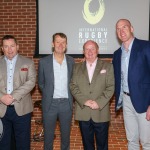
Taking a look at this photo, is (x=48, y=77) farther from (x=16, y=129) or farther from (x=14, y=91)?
(x=16, y=129)

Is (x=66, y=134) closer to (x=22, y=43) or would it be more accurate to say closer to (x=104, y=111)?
(x=104, y=111)

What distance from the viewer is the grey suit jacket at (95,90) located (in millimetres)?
2979

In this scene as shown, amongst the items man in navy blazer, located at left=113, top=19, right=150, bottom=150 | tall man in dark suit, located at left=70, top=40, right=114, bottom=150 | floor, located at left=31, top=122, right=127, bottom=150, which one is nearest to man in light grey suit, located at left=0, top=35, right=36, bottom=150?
tall man in dark suit, located at left=70, top=40, right=114, bottom=150

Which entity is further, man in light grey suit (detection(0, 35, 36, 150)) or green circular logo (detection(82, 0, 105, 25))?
green circular logo (detection(82, 0, 105, 25))

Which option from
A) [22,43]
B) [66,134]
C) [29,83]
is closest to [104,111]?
[66,134]

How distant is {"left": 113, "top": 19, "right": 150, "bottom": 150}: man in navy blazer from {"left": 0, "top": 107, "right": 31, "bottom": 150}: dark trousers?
1249mm

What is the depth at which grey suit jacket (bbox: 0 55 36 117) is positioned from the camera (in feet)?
9.80

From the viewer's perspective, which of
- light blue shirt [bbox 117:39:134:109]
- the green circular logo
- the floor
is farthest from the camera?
the green circular logo

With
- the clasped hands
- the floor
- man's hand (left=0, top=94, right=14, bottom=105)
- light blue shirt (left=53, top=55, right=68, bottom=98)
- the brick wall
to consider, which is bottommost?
the floor

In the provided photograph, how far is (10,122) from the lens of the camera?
311 centimetres

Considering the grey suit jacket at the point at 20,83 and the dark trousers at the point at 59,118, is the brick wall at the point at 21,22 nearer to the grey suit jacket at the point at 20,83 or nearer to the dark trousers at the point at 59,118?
the dark trousers at the point at 59,118

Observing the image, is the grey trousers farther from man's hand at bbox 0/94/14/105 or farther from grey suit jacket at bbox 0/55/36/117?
man's hand at bbox 0/94/14/105

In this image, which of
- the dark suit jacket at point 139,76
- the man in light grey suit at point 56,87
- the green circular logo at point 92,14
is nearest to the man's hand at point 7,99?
the man in light grey suit at point 56,87

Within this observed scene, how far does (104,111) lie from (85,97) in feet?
0.98
